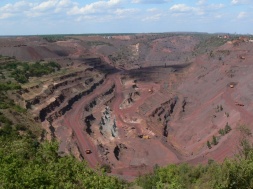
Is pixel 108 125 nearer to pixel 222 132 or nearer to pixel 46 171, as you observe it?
pixel 222 132

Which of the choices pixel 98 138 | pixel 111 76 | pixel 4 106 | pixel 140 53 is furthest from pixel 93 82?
pixel 140 53

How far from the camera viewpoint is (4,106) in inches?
2296

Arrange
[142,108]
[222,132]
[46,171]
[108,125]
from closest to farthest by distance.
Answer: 1. [46,171]
2. [222,132]
3. [108,125]
4. [142,108]

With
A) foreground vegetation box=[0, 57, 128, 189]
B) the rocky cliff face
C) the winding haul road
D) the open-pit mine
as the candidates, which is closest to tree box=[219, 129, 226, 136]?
the open-pit mine

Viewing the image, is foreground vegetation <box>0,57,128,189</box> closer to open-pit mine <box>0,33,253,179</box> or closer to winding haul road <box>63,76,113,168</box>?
winding haul road <box>63,76,113,168</box>

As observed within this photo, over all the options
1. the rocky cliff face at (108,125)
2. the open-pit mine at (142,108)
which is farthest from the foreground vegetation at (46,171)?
the rocky cliff face at (108,125)

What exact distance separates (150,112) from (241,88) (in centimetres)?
2165

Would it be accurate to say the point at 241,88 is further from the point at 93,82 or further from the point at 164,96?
the point at 93,82

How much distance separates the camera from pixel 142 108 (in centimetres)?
8644

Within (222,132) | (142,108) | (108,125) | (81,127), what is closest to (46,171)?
(222,132)

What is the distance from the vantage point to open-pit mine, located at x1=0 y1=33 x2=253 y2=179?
5941cm

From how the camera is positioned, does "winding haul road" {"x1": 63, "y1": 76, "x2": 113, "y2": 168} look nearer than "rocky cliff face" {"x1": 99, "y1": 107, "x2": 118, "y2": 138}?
Yes

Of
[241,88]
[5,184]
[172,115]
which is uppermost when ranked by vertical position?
[5,184]

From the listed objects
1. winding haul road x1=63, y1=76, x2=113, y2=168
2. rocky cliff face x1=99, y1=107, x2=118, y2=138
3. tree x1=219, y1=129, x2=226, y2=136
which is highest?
tree x1=219, y1=129, x2=226, y2=136
